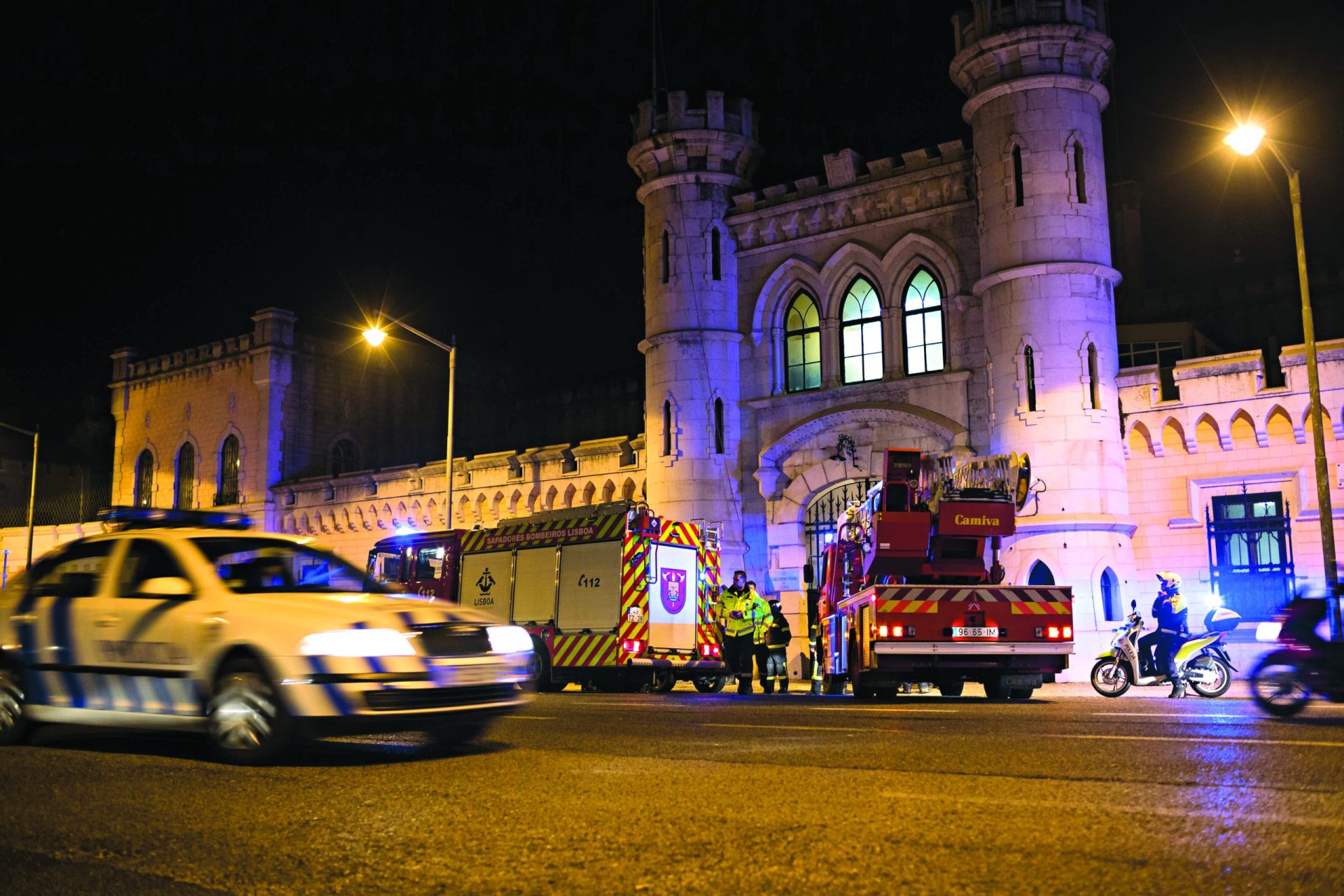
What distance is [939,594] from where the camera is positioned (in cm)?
1537

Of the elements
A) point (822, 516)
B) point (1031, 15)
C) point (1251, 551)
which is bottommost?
point (1251, 551)

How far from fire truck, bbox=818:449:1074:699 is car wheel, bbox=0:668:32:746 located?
32.1ft

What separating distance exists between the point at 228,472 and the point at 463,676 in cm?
3882

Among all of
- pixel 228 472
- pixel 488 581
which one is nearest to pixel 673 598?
pixel 488 581

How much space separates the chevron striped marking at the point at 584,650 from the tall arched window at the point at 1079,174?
13.6 metres

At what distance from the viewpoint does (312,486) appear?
132 feet

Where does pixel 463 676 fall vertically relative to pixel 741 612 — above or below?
below

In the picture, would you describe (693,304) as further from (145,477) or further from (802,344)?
(145,477)

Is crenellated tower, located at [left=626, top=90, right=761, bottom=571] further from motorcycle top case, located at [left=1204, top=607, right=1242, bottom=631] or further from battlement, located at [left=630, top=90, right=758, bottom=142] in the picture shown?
motorcycle top case, located at [left=1204, top=607, right=1242, bottom=631]

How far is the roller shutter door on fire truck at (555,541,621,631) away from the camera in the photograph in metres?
19.6

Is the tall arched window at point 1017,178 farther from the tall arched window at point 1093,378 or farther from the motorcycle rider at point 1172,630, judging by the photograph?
the motorcycle rider at point 1172,630

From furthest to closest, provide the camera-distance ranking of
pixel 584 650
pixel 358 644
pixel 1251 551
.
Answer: pixel 1251 551
pixel 584 650
pixel 358 644

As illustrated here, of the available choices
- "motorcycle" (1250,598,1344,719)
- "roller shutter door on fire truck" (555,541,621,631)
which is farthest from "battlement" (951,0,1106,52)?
"motorcycle" (1250,598,1344,719)

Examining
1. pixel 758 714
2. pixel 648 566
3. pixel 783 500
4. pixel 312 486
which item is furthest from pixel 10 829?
pixel 312 486
